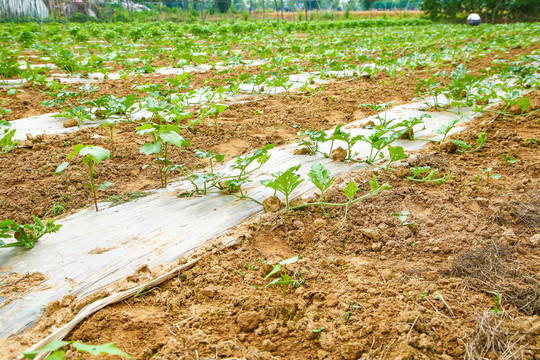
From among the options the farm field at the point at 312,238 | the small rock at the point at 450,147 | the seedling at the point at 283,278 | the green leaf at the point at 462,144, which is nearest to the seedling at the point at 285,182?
the farm field at the point at 312,238

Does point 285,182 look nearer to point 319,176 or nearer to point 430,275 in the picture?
point 319,176

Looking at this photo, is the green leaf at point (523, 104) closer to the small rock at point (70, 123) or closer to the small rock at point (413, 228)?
the small rock at point (413, 228)

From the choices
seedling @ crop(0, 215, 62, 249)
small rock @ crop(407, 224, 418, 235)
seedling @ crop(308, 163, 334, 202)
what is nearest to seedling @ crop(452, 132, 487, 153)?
small rock @ crop(407, 224, 418, 235)

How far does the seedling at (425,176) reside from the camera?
233 centimetres

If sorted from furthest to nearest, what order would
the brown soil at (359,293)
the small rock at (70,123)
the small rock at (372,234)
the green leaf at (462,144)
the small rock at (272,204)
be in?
the small rock at (70,123) < the green leaf at (462,144) < the small rock at (272,204) < the small rock at (372,234) < the brown soil at (359,293)

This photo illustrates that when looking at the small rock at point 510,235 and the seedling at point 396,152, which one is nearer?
the small rock at point 510,235

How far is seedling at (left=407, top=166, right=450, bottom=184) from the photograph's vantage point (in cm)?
233

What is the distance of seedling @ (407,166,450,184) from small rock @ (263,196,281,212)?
898mm

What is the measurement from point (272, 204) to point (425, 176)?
107 centimetres

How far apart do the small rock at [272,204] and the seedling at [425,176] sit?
90 centimetres

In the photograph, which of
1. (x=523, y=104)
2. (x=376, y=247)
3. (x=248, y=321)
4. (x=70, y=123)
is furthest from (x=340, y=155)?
(x=70, y=123)

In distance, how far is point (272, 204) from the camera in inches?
82.0

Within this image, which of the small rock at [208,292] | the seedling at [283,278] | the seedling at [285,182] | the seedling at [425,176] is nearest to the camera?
the seedling at [283,278]

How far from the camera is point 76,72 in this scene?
5773 mm
